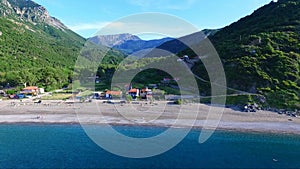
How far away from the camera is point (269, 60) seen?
58.3 metres

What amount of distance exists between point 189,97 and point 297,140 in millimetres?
23149

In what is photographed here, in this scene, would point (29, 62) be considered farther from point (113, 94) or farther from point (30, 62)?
point (113, 94)

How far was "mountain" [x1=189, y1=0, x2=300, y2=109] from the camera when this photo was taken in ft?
159

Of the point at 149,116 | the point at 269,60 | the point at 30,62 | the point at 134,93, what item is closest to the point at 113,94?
the point at 134,93

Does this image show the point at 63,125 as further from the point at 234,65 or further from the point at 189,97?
the point at 234,65

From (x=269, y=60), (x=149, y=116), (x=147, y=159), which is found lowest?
(x=147, y=159)

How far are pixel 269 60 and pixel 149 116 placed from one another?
115ft

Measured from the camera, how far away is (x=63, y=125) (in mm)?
37281

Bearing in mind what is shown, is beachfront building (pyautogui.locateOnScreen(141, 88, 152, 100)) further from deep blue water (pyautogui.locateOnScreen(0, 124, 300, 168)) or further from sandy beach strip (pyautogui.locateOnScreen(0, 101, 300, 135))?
deep blue water (pyautogui.locateOnScreen(0, 124, 300, 168))

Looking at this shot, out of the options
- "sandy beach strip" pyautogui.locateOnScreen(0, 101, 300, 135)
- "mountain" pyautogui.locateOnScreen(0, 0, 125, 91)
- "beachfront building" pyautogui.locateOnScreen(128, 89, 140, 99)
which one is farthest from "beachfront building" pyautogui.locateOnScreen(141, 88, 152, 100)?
"mountain" pyautogui.locateOnScreen(0, 0, 125, 91)

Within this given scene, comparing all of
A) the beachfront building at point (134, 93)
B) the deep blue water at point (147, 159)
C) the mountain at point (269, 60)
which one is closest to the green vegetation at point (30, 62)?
the beachfront building at point (134, 93)

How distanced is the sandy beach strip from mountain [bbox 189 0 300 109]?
25.5 ft

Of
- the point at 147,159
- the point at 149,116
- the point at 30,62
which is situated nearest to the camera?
the point at 147,159

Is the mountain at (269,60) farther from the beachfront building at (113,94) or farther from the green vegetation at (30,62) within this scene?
the green vegetation at (30,62)
